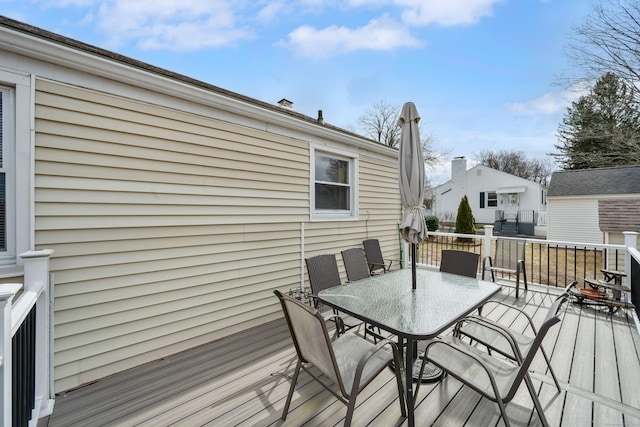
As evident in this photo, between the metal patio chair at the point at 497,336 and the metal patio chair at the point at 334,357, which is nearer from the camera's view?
the metal patio chair at the point at 334,357

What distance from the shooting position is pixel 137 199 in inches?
114

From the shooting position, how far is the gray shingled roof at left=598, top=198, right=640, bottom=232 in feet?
28.1

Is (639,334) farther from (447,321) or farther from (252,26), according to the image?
(252,26)

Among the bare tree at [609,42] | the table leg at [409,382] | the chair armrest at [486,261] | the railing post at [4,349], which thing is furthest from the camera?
the bare tree at [609,42]

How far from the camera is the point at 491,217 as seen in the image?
2142 cm

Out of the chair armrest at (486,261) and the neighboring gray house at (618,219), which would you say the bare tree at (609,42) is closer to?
the neighboring gray house at (618,219)

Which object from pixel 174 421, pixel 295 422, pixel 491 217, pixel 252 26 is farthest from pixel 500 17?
pixel 491 217

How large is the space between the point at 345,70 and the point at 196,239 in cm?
659

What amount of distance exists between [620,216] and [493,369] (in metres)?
11.1

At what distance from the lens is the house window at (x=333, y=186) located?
4930 mm

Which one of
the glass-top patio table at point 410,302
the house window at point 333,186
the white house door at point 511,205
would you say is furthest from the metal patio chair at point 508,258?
the white house door at point 511,205

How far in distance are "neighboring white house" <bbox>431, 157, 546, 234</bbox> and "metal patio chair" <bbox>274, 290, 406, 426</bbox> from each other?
2241 cm

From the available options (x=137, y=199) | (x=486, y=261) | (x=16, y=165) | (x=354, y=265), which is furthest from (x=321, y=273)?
(x=486, y=261)

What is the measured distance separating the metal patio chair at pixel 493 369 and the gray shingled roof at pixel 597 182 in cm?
1532
